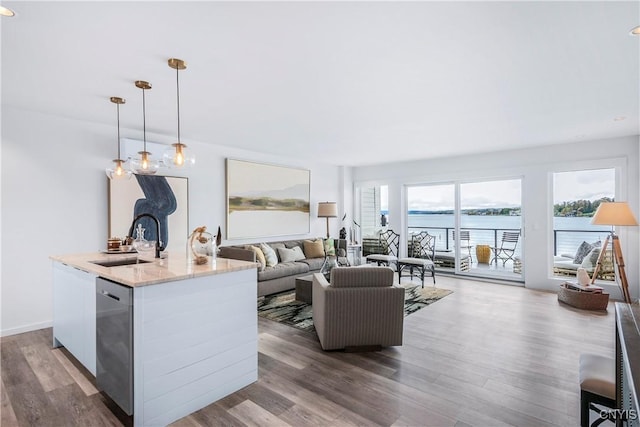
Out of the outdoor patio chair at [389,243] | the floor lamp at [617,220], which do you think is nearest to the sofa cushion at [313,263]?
the outdoor patio chair at [389,243]

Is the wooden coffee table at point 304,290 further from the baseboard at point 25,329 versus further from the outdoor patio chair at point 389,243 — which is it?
the baseboard at point 25,329

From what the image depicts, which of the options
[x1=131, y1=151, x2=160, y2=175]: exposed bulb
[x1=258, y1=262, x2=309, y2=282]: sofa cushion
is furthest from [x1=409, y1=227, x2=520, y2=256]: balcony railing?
[x1=131, y1=151, x2=160, y2=175]: exposed bulb

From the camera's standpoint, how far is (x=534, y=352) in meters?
3.11

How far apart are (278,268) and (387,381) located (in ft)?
9.91

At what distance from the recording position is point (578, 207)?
18.1ft

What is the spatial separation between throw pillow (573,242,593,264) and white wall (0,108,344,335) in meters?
7.42

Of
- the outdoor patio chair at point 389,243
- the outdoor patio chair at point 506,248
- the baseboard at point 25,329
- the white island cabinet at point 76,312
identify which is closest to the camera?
the white island cabinet at point 76,312

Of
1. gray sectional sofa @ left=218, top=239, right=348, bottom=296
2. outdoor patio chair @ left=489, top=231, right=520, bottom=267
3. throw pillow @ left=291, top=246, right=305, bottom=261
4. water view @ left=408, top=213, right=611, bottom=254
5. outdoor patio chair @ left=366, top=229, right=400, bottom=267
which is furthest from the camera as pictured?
outdoor patio chair @ left=366, top=229, right=400, bottom=267

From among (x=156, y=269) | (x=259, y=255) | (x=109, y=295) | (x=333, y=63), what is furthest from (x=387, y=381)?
(x=259, y=255)

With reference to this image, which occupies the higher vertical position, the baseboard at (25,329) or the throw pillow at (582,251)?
the throw pillow at (582,251)

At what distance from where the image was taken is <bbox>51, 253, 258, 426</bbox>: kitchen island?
6.57ft

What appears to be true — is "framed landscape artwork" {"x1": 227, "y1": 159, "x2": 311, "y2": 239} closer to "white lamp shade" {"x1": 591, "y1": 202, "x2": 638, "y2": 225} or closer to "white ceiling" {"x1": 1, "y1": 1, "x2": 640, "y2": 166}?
"white ceiling" {"x1": 1, "y1": 1, "x2": 640, "y2": 166}

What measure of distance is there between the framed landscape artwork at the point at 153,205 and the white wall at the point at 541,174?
15.9 feet

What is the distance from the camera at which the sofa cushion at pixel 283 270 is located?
504 cm
